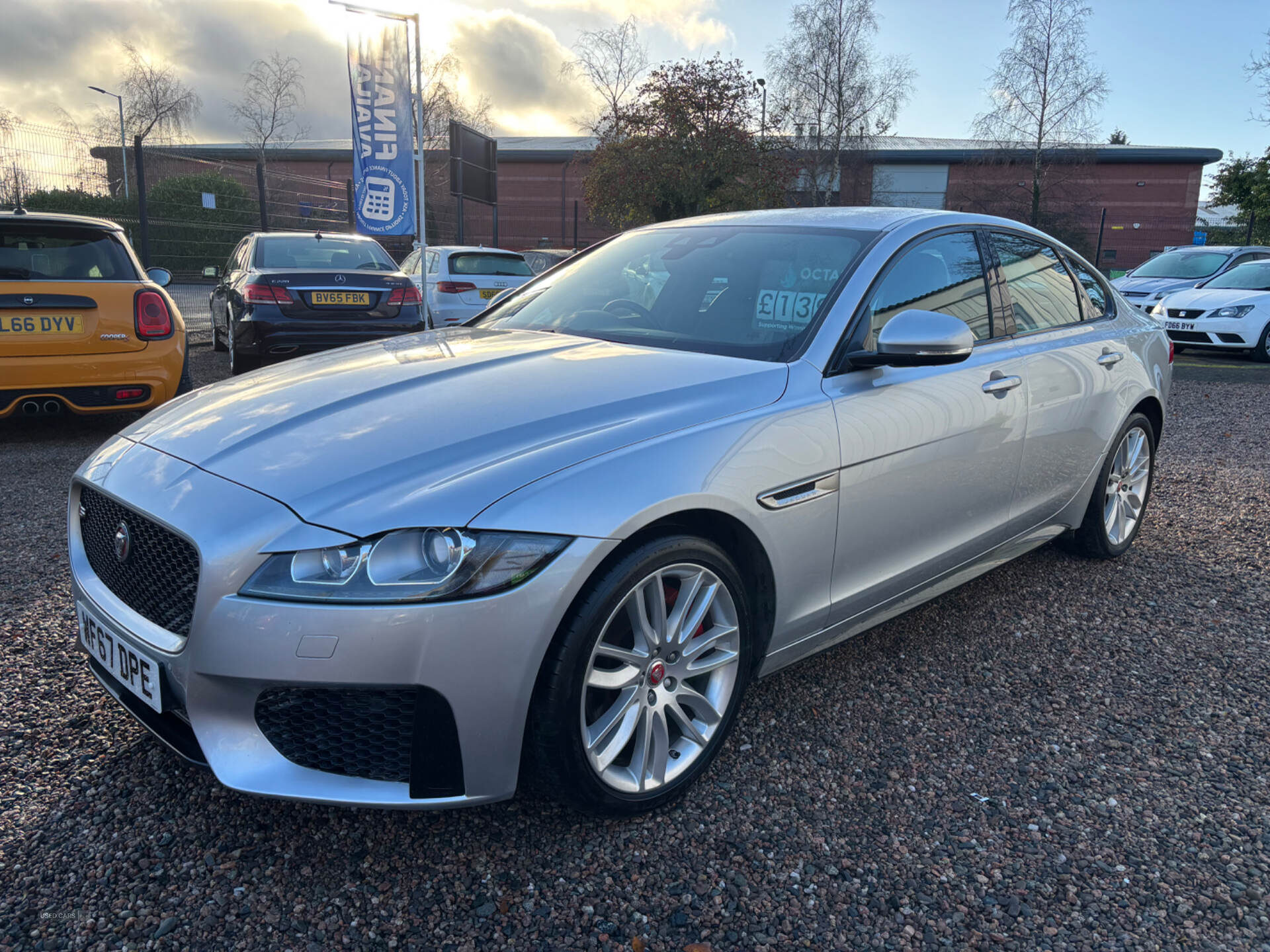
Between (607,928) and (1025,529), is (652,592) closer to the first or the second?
(607,928)

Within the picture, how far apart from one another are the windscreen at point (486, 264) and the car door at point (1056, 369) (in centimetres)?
798

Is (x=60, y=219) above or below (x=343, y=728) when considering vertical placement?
above

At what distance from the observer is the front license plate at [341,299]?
802 cm

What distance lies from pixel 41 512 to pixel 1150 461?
17.9 ft

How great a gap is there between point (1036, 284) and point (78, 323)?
542cm

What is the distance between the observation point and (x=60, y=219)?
18.5 ft

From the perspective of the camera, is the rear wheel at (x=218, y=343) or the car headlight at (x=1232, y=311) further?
the car headlight at (x=1232, y=311)

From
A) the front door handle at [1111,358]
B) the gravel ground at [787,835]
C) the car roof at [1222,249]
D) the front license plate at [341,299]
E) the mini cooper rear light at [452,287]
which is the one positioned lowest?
the gravel ground at [787,835]

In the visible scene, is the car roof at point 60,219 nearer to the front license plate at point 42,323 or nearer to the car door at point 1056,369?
the front license plate at point 42,323

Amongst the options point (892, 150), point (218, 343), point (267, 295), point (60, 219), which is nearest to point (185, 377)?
point (60, 219)

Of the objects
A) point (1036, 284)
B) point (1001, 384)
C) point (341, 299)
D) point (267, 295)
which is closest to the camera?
point (1001, 384)

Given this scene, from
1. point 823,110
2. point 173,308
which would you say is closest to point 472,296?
point 173,308

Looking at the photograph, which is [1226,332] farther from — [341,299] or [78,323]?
[78,323]

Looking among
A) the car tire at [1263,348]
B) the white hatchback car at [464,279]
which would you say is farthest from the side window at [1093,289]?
the car tire at [1263,348]
